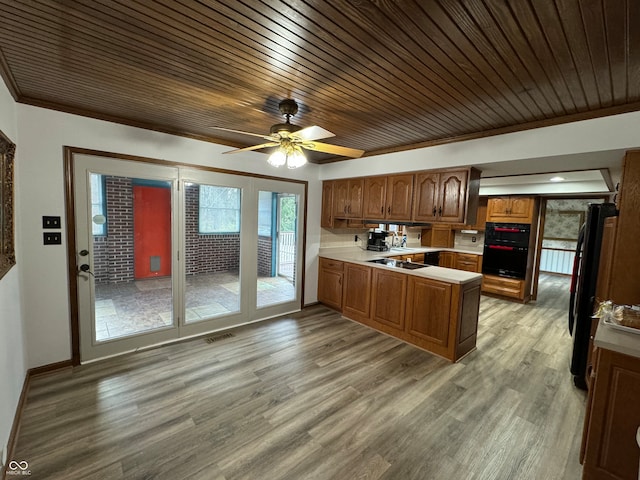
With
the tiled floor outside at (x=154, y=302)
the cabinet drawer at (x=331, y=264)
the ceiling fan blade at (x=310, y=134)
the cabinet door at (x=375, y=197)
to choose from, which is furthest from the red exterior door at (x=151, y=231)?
the cabinet door at (x=375, y=197)

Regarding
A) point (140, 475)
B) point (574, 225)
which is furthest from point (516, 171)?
point (574, 225)

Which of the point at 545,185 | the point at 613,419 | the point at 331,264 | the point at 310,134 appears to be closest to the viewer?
the point at 613,419

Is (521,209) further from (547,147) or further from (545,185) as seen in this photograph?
(547,147)

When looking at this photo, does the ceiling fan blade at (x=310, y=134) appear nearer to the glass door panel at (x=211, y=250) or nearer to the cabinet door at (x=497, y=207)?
the glass door panel at (x=211, y=250)

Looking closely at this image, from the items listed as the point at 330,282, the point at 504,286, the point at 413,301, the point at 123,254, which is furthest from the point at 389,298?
the point at 123,254

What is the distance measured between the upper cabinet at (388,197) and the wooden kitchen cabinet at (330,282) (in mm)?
947

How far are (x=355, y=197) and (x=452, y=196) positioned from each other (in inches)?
56.4

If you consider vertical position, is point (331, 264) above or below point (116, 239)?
below

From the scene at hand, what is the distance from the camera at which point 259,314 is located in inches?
158

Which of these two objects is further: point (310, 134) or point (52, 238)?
point (52, 238)

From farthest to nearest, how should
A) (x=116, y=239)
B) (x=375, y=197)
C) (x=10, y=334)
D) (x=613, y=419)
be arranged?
(x=375, y=197) < (x=116, y=239) < (x=10, y=334) < (x=613, y=419)

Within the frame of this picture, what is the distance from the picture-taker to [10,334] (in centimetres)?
191

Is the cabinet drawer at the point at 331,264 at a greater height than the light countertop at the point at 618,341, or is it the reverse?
the light countertop at the point at 618,341

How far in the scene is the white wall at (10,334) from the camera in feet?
5.42
